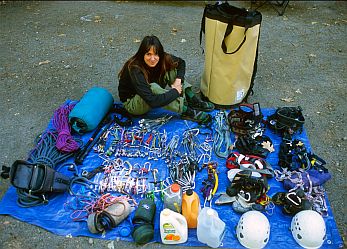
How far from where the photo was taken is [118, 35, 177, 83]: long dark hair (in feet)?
10.7

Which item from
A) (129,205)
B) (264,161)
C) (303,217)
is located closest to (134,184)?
(129,205)

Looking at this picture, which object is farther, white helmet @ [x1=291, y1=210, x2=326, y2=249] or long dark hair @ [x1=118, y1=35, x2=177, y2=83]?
long dark hair @ [x1=118, y1=35, x2=177, y2=83]

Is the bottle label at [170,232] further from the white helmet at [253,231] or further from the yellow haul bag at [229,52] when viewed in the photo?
the yellow haul bag at [229,52]

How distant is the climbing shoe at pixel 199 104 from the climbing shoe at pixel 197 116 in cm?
13

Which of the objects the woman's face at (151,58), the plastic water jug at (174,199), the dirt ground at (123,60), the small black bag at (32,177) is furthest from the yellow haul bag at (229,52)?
the small black bag at (32,177)

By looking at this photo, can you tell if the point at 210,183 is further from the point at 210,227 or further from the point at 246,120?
the point at 246,120

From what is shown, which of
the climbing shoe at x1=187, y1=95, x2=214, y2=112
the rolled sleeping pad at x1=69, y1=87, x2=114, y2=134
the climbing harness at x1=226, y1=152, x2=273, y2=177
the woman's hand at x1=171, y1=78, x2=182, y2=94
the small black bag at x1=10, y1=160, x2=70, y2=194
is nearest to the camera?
the small black bag at x1=10, y1=160, x2=70, y2=194

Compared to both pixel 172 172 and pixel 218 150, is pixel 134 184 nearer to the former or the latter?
pixel 172 172

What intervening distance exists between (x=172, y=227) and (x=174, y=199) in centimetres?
24

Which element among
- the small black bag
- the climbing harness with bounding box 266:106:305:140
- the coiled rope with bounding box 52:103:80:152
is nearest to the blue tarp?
the small black bag

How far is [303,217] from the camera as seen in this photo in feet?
8.25

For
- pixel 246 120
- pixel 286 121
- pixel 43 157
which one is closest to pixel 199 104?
pixel 246 120

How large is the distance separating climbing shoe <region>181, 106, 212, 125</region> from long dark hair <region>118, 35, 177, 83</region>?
18.5 inches

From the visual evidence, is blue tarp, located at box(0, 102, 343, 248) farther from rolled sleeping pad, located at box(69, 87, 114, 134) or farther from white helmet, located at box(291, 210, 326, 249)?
rolled sleeping pad, located at box(69, 87, 114, 134)
